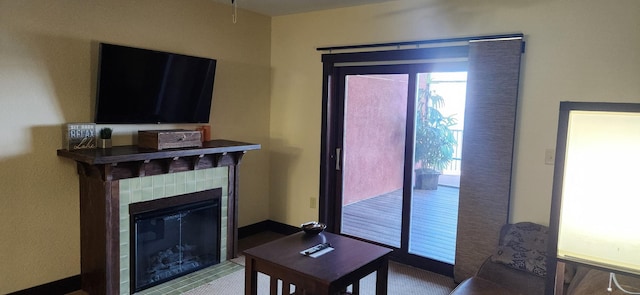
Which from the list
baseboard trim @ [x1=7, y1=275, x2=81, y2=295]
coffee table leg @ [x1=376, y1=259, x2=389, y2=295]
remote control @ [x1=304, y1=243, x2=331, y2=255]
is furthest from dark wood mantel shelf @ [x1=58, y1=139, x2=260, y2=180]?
coffee table leg @ [x1=376, y1=259, x2=389, y2=295]

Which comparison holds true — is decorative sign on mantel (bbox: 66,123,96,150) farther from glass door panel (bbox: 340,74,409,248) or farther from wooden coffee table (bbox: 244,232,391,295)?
glass door panel (bbox: 340,74,409,248)

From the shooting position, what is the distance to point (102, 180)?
285 centimetres

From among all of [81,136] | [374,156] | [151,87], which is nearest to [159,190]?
[81,136]

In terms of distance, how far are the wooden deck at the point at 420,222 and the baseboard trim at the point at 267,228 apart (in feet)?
2.17

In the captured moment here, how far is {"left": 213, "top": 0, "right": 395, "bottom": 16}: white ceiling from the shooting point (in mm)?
3852

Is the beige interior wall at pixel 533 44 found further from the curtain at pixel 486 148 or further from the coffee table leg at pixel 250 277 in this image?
the coffee table leg at pixel 250 277

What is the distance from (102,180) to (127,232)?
1.45 ft

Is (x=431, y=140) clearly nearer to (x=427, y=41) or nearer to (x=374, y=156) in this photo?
(x=374, y=156)

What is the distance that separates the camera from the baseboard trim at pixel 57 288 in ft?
9.58

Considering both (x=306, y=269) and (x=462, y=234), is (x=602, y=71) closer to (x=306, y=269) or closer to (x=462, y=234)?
(x=462, y=234)

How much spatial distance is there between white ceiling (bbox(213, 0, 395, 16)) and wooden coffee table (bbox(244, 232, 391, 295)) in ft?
7.23

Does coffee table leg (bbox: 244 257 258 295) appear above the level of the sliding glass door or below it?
below

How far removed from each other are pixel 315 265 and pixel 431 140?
73.2 inches

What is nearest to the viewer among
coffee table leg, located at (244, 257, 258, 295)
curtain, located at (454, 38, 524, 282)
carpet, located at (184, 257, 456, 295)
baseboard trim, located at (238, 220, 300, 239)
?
coffee table leg, located at (244, 257, 258, 295)
